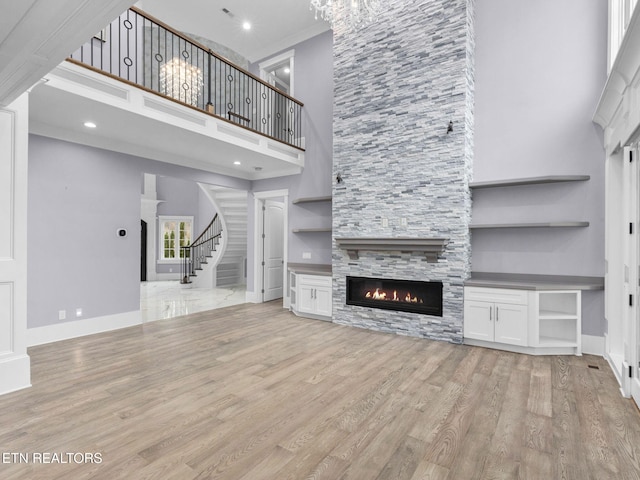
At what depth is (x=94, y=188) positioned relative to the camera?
5094mm

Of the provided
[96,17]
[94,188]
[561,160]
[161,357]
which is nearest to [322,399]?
[161,357]

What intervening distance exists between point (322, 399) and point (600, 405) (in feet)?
7.75

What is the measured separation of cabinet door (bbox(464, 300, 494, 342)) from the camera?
4395mm

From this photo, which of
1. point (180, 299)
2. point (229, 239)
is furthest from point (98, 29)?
point (229, 239)

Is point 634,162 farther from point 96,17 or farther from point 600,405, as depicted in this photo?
point 96,17

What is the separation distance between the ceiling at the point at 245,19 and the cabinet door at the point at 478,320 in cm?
596

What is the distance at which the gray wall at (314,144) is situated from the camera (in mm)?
6660

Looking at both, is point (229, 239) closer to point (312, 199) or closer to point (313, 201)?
point (313, 201)

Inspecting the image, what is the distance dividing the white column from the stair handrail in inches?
286

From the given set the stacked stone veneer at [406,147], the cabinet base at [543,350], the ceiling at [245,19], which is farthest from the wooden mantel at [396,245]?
the ceiling at [245,19]

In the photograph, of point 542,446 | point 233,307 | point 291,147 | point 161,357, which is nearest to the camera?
point 542,446

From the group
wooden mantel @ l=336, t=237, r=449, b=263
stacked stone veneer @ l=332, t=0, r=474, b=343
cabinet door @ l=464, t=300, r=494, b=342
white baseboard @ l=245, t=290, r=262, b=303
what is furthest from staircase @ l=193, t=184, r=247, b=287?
cabinet door @ l=464, t=300, r=494, b=342

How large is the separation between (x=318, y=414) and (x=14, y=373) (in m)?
2.82

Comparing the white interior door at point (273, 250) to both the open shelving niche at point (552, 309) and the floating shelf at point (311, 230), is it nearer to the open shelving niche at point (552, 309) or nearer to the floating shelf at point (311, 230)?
the floating shelf at point (311, 230)
